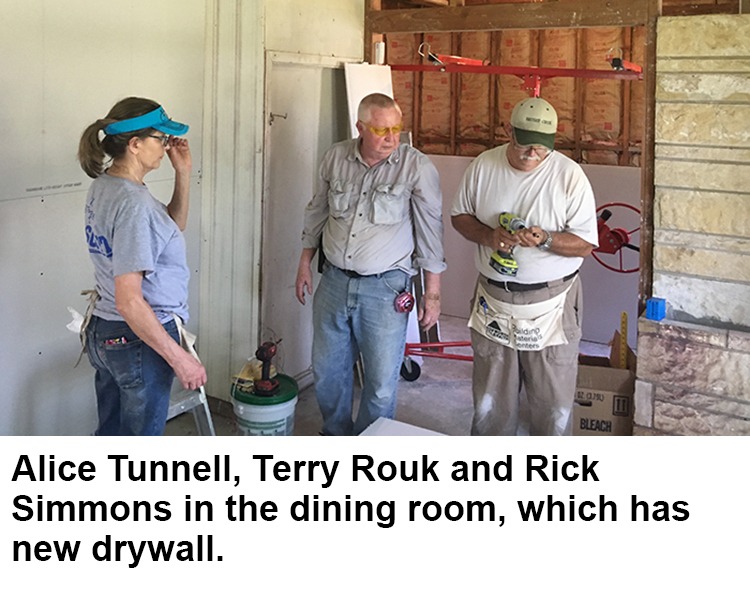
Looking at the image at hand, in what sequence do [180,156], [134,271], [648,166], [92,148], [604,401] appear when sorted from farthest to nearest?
1. [604,401]
2. [648,166]
3. [180,156]
4. [92,148]
5. [134,271]

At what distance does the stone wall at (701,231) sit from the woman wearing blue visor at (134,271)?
1.97 m

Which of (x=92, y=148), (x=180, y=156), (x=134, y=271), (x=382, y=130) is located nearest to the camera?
(x=134, y=271)

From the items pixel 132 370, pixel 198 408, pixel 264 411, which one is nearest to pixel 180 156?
pixel 132 370

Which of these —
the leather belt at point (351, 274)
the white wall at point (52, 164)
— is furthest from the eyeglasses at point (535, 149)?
the white wall at point (52, 164)

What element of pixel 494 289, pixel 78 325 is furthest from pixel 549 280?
pixel 78 325

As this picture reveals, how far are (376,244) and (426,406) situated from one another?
1444 millimetres

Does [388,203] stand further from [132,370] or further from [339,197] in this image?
[132,370]

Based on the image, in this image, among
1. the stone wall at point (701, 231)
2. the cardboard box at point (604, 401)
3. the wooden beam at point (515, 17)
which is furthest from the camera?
the cardboard box at point (604, 401)

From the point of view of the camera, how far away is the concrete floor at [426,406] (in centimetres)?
391

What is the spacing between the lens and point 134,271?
2102 millimetres

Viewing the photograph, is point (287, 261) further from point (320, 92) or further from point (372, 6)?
point (372, 6)

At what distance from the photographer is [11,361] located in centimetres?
298

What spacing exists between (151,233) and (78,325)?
1.62 ft

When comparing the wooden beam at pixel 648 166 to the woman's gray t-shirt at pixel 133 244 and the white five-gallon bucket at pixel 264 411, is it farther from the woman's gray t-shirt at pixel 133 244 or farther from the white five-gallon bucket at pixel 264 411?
the woman's gray t-shirt at pixel 133 244
